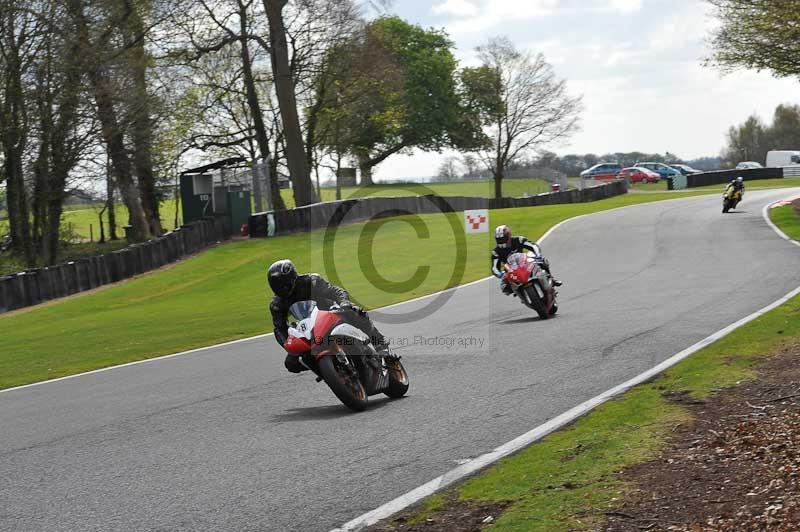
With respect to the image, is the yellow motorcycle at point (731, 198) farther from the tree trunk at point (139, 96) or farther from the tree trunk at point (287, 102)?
the tree trunk at point (139, 96)

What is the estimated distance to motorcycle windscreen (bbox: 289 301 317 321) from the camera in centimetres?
948

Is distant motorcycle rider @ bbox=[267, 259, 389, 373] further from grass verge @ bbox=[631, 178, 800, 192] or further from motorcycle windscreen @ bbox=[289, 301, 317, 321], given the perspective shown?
grass verge @ bbox=[631, 178, 800, 192]

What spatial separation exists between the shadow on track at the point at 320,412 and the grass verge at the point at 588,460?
2272 millimetres

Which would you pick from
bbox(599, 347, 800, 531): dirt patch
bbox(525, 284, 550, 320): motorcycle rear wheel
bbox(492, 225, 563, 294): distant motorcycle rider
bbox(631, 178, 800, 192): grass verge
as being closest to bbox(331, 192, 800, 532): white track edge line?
bbox(599, 347, 800, 531): dirt patch

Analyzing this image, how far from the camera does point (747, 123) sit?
129m

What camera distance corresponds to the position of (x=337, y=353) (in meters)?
9.34

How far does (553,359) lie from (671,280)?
386 inches

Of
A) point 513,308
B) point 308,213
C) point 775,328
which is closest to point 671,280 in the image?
point 513,308

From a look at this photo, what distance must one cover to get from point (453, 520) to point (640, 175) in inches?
2999

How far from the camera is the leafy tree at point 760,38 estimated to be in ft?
110

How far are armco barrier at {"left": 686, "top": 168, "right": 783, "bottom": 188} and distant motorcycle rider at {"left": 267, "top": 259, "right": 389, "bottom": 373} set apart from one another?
197 ft

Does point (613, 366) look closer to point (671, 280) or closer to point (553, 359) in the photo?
point (553, 359)

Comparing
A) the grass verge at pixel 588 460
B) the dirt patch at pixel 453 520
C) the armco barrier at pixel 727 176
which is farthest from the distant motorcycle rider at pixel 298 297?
the armco barrier at pixel 727 176

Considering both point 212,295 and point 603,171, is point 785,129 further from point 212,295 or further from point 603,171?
point 212,295
